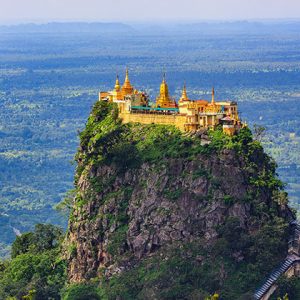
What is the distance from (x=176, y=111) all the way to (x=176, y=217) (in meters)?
5.89

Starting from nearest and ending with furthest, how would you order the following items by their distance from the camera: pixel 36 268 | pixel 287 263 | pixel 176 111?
pixel 287 263, pixel 176 111, pixel 36 268

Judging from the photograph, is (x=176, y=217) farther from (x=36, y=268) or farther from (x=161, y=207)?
(x=36, y=268)

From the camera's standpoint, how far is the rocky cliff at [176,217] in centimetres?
5559

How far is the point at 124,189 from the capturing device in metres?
58.8

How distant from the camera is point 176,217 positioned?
186 ft

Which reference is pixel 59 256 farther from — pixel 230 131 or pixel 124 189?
pixel 230 131

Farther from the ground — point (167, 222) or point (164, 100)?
point (164, 100)

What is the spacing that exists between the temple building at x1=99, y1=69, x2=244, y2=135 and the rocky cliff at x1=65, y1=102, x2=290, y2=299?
1.65ft

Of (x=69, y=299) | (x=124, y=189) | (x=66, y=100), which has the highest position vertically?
(x=124, y=189)

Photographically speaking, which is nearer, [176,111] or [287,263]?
[287,263]

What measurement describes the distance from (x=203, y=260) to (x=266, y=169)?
5660 mm

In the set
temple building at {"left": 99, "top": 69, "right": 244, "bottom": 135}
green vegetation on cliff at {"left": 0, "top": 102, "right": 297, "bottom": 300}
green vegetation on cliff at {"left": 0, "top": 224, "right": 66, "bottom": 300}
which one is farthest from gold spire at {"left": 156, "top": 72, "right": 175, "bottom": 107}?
green vegetation on cliff at {"left": 0, "top": 224, "right": 66, "bottom": 300}

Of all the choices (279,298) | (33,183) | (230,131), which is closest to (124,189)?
(230,131)

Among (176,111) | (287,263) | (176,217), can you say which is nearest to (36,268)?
(176,217)
